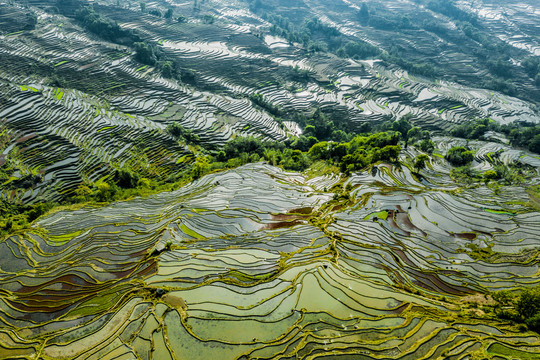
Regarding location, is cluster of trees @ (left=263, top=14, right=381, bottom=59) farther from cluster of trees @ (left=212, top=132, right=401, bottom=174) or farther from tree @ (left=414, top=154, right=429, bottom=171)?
tree @ (left=414, top=154, right=429, bottom=171)

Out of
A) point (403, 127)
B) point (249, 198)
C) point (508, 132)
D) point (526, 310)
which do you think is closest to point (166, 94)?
point (249, 198)

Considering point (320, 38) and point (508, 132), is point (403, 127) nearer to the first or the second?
point (508, 132)

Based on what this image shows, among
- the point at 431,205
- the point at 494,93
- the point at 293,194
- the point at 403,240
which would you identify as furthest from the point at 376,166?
the point at 494,93

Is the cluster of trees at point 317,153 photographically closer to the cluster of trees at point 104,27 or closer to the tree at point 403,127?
the tree at point 403,127

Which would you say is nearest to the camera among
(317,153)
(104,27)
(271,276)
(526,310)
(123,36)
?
(526,310)

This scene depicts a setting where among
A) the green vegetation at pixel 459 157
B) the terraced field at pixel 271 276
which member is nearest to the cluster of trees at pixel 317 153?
the green vegetation at pixel 459 157

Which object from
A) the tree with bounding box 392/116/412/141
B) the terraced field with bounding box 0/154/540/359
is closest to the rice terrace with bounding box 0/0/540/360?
the terraced field with bounding box 0/154/540/359
